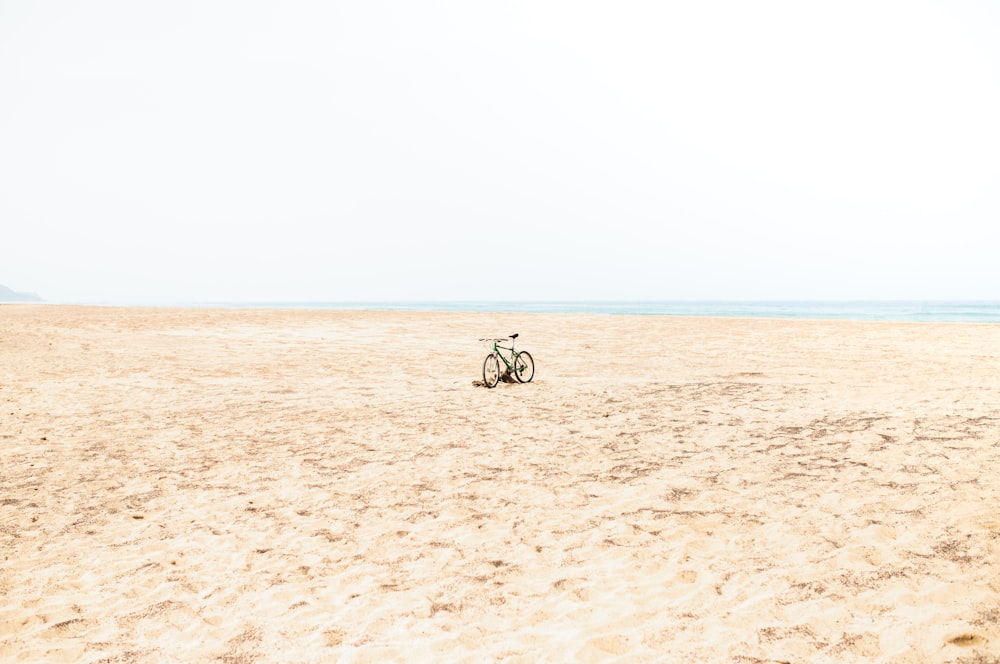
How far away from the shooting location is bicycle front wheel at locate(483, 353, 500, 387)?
51.7ft

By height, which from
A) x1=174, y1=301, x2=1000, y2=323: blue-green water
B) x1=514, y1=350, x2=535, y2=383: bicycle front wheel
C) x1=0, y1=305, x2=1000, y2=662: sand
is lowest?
x1=0, y1=305, x2=1000, y2=662: sand

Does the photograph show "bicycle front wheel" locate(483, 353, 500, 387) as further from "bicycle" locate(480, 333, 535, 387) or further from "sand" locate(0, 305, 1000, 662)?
"sand" locate(0, 305, 1000, 662)

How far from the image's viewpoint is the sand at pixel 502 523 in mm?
4836

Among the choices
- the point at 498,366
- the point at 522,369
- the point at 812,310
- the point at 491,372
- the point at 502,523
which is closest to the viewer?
the point at 502,523

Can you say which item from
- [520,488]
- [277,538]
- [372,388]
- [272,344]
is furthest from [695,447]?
[272,344]

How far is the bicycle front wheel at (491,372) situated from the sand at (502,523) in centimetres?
73

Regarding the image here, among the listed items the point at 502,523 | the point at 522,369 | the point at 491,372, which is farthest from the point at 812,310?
the point at 502,523

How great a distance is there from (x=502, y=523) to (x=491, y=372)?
901cm

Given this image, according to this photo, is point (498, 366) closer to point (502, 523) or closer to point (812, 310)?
point (502, 523)

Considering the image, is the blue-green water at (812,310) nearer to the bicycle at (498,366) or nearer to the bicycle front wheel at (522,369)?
the bicycle front wheel at (522,369)

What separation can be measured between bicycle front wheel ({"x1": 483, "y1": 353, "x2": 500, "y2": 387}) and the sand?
725 millimetres

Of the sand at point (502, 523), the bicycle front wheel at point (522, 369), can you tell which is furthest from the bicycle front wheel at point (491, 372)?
the sand at point (502, 523)

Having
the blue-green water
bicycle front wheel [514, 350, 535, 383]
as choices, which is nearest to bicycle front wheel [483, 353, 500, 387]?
bicycle front wheel [514, 350, 535, 383]

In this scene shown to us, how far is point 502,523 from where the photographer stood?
22.9ft
